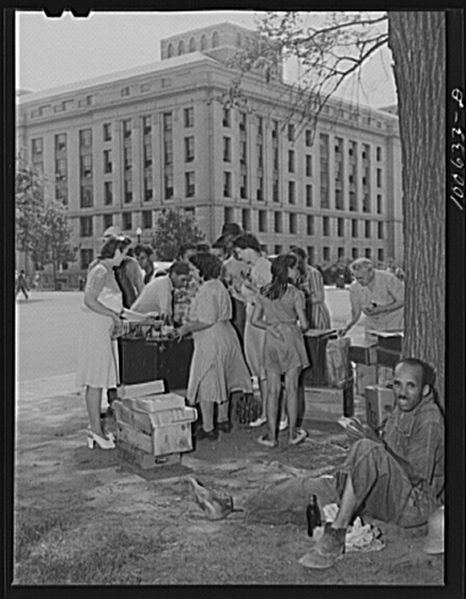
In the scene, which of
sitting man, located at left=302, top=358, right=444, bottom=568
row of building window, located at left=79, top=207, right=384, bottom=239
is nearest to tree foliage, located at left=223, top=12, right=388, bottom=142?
row of building window, located at left=79, top=207, right=384, bottom=239

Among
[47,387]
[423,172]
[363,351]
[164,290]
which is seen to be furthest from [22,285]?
[423,172]

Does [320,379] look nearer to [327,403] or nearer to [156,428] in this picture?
[327,403]

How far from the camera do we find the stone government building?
292 cm

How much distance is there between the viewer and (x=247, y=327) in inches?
117

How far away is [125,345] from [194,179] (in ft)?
2.02

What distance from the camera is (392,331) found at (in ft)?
9.65

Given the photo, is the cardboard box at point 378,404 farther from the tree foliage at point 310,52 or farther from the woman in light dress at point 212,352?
the tree foliage at point 310,52

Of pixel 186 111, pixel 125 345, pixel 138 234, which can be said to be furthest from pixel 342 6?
pixel 125 345

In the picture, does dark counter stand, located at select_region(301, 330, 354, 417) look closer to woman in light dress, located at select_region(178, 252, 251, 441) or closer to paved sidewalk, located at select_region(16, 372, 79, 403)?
woman in light dress, located at select_region(178, 252, 251, 441)

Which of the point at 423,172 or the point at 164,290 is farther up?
the point at 423,172

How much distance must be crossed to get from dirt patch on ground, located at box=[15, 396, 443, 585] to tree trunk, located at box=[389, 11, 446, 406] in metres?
0.46

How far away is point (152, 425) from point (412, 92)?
1.41 metres

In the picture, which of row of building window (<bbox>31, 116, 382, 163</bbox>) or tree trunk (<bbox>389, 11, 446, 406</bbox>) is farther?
row of building window (<bbox>31, 116, 382, 163</bbox>)

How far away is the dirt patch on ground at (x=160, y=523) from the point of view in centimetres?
284
